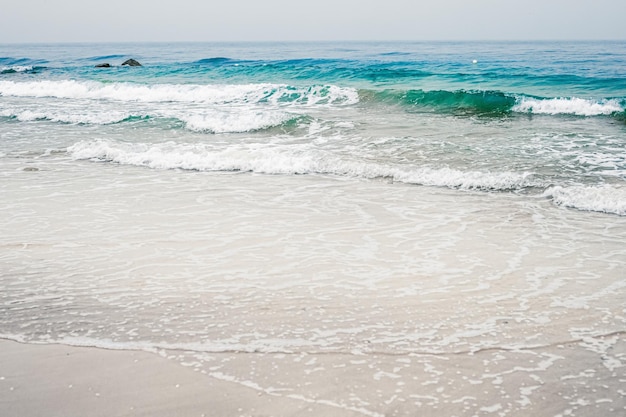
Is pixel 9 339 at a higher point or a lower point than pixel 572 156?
lower

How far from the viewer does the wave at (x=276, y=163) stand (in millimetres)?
8227

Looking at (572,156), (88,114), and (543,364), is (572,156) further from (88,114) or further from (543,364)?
(88,114)

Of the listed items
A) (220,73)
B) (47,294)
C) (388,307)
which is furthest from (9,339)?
(220,73)

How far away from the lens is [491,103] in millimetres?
16906

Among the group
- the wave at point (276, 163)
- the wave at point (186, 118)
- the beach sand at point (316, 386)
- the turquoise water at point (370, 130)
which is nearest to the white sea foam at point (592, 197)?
the turquoise water at point (370, 130)

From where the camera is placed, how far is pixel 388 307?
163 inches

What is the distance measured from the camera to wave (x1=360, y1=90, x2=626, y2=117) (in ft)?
50.1

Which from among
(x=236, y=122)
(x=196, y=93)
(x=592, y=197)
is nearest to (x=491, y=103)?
(x=236, y=122)

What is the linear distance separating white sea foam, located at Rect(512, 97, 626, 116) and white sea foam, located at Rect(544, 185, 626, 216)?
8.43 meters

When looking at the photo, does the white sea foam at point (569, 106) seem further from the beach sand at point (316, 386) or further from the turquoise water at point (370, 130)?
the beach sand at point (316, 386)

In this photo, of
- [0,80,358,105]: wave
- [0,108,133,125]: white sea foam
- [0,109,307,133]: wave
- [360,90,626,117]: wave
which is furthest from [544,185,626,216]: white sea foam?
[0,108,133,125]: white sea foam

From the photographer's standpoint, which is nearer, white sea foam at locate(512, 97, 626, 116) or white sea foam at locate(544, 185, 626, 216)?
white sea foam at locate(544, 185, 626, 216)

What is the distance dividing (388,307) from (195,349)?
145cm

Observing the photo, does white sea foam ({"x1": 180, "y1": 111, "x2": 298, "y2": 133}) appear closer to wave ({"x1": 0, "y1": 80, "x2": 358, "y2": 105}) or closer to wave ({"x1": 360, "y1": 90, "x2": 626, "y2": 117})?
wave ({"x1": 0, "y1": 80, "x2": 358, "y2": 105})
